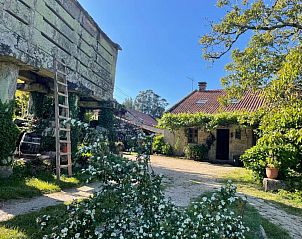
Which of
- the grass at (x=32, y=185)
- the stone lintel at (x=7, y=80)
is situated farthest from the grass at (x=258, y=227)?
the stone lintel at (x=7, y=80)

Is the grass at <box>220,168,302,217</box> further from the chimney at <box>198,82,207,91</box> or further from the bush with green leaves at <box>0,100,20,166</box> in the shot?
the chimney at <box>198,82,207,91</box>

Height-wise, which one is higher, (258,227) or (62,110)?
(62,110)

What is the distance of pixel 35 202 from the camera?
4461 mm

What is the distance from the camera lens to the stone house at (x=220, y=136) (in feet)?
52.9

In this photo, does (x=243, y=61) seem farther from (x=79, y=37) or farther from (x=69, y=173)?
(x=69, y=173)

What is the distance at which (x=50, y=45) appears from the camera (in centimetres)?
631

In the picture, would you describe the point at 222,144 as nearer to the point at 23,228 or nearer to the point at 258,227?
the point at 258,227

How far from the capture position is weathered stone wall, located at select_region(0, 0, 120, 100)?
4.93m

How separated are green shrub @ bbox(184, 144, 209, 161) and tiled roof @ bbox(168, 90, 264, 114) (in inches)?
102

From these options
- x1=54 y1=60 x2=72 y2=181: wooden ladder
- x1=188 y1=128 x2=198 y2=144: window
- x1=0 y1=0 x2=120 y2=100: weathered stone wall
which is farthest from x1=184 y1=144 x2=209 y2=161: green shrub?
x1=54 y1=60 x2=72 y2=181: wooden ladder

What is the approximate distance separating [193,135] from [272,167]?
1012 cm

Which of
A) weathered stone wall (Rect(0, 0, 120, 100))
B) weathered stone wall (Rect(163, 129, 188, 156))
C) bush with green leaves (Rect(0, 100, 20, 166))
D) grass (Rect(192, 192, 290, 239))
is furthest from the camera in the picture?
weathered stone wall (Rect(163, 129, 188, 156))

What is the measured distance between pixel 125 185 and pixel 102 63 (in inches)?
312

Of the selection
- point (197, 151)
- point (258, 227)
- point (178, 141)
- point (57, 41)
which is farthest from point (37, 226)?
point (178, 141)
